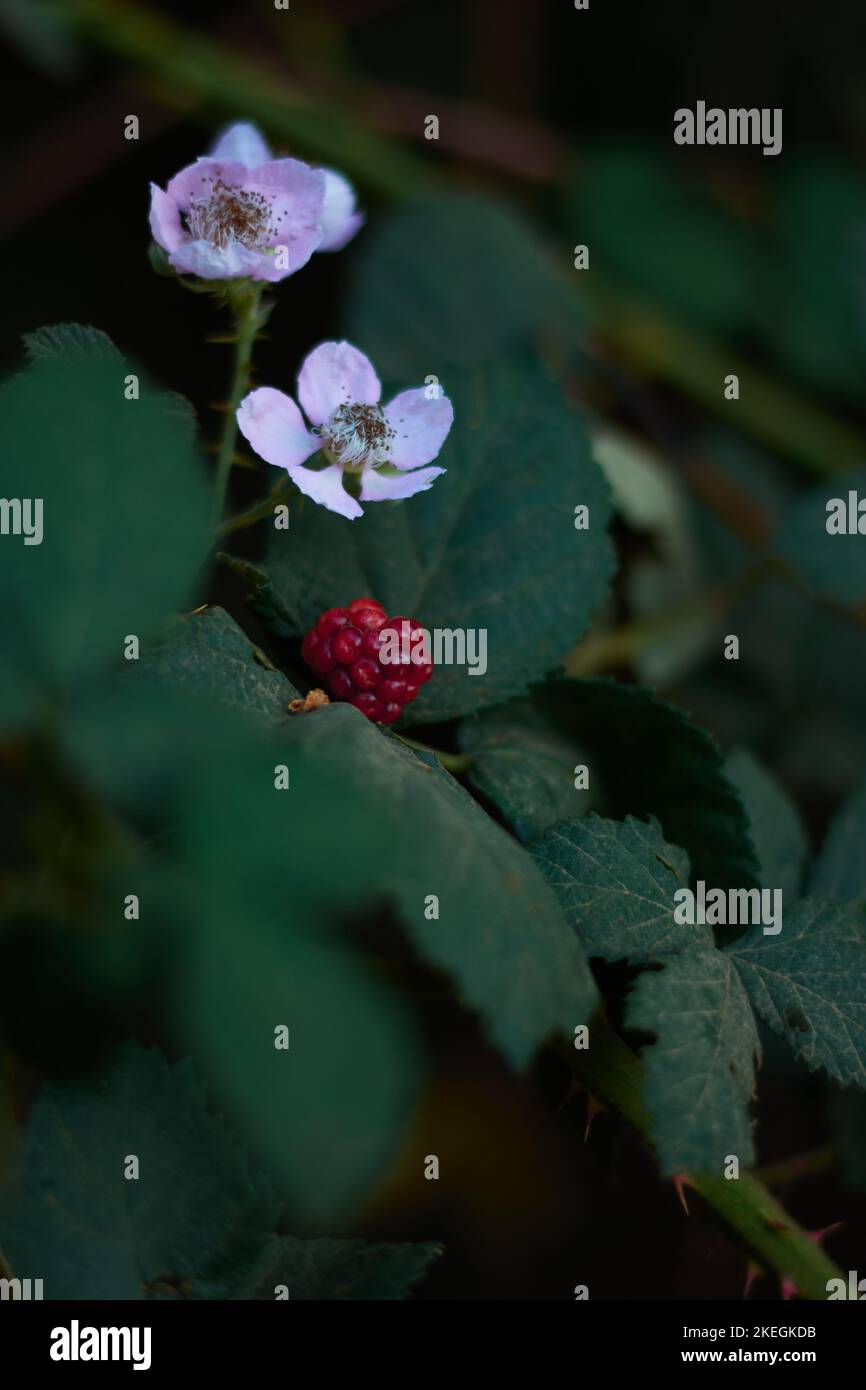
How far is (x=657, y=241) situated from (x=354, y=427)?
4.11 feet

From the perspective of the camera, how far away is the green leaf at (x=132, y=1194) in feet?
1.80

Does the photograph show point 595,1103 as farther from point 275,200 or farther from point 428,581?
point 275,200

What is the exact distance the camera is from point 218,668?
0.50 metres

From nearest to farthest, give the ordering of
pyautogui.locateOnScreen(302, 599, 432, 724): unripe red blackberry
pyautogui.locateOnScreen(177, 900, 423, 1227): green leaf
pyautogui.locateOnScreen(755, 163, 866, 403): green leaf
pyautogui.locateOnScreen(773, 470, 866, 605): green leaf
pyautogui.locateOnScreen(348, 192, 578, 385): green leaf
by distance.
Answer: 1. pyautogui.locateOnScreen(177, 900, 423, 1227): green leaf
2. pyautogui.locateOnScreen(302, 599, 432, 724): unripe red blackberry
3. pyautogui.locateOnScreen(773, 470, 866, 605): green leaf
4. pyautogui.locateOnScreen(348, 192, 578, 385): green leaf
5. pyautogui.locateOnScreen(755, 163, 866, 403): green leaf

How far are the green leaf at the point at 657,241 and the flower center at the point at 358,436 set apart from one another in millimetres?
1160

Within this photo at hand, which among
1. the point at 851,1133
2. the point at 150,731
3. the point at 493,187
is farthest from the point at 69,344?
the point at 493,187

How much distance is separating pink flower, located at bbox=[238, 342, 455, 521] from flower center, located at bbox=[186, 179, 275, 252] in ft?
0.20

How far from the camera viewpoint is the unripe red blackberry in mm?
569

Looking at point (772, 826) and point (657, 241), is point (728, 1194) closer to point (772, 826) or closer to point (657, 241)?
point (772, 826)

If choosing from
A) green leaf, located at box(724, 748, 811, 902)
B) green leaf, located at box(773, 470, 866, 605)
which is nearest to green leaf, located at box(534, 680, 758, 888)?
green leaf, located at box(724, 748, 811, 902)

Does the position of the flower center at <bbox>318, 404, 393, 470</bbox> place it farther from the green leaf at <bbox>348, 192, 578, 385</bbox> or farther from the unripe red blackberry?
the green leaf at <bbox>348, 192, 578, 385</bbox>

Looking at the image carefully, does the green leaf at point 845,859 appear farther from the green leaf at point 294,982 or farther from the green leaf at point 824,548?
the green leaf at point 294,982

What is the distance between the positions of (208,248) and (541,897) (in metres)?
0.34
